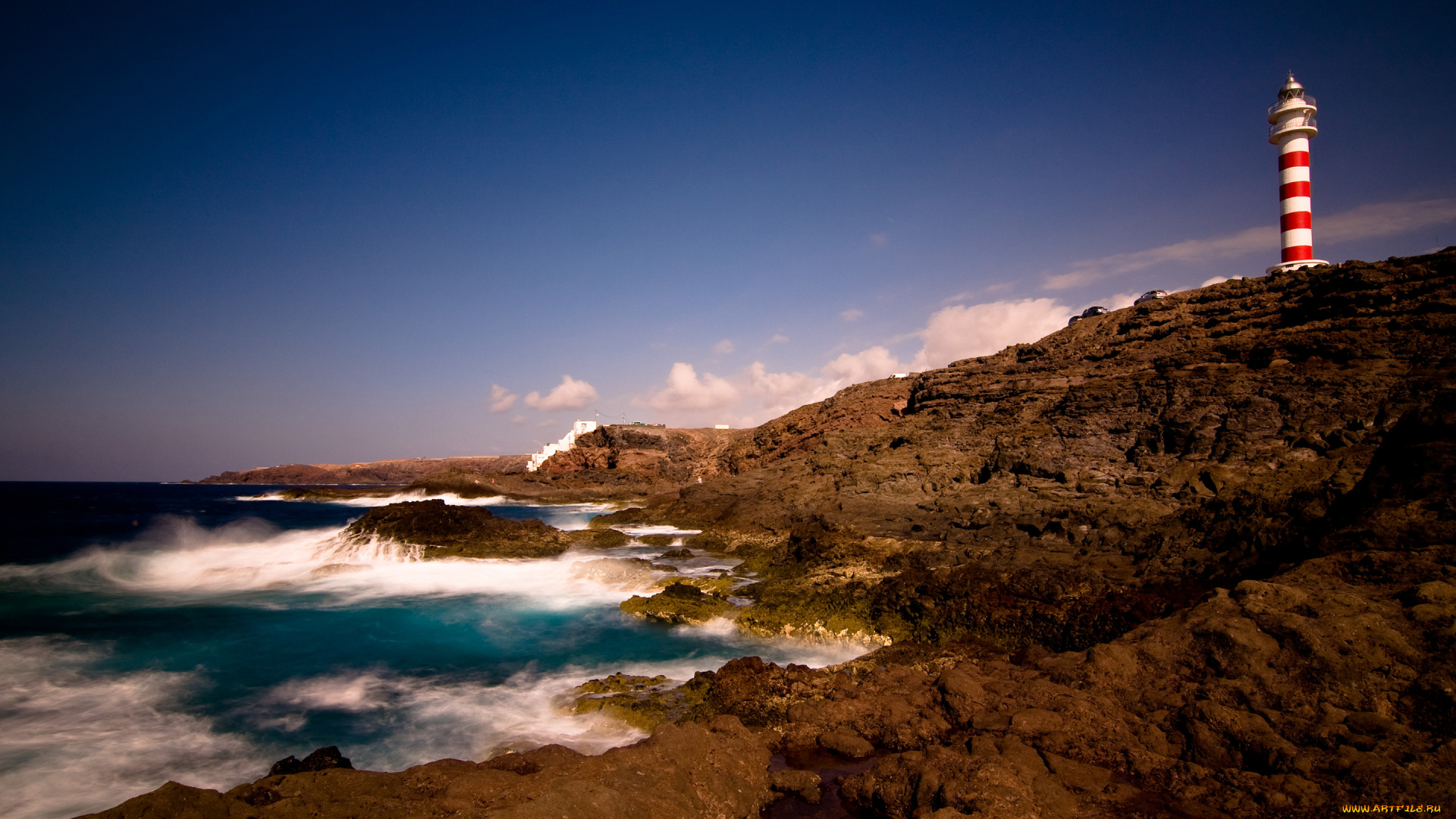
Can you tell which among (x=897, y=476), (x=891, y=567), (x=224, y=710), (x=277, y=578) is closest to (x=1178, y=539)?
(x=891, y=567)

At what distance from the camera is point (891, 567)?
43.4 feet

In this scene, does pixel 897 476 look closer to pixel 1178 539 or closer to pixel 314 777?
pixel 1178 539

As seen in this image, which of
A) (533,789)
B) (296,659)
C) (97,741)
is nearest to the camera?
(533,789)

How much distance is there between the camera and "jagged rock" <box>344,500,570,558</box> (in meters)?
19.8

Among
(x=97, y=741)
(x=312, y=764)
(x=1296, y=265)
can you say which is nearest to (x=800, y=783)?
(x=312, y=764)

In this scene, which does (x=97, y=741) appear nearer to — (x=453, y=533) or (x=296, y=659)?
(x=296, y=659)

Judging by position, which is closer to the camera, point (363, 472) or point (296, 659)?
point (296, 659)

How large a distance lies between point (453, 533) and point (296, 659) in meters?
8.91

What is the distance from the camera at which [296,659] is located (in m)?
11.6

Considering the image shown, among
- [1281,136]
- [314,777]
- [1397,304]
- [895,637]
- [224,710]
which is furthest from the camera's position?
[1281,136]

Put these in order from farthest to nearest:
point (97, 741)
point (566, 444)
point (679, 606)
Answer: point (566, 444) < point (679, 606) < point (97, 741)

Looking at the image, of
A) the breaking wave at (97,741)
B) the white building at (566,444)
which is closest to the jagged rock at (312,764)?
the breaking wave at (97,741)

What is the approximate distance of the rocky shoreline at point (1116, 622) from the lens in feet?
15.4

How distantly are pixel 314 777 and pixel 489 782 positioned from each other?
4.24ft
